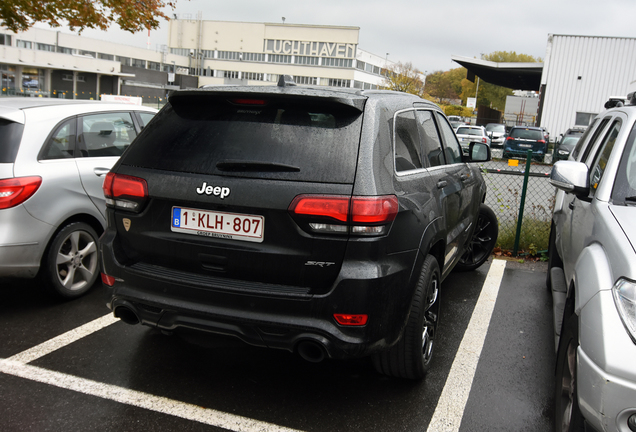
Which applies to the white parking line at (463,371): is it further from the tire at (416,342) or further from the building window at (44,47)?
the building window at (44,47)

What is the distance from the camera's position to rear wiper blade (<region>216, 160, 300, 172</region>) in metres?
2.80

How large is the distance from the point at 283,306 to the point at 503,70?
44.5 metres

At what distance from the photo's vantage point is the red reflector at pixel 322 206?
2.69 metres

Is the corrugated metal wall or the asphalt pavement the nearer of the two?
the asphalt pavement

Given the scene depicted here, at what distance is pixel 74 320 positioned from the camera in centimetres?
436

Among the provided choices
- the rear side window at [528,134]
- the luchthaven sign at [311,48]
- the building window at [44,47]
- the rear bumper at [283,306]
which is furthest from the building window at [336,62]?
the rear bumper at [283,306]

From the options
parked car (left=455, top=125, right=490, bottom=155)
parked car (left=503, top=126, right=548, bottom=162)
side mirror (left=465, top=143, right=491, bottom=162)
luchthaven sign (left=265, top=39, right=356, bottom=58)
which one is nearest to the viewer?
side mirror (left=465, top=143, right=491, bottom=162)

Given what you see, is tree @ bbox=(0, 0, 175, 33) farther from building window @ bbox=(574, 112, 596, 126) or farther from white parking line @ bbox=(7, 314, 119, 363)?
building window @ bbox=(574, 112, 596, 126)

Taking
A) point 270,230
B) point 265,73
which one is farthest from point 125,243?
point 265,73

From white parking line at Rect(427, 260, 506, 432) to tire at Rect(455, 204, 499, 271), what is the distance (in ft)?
1.88

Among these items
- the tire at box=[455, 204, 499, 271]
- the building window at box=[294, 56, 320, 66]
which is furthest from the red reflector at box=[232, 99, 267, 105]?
the building window at box=[294, 56, 320, 66]

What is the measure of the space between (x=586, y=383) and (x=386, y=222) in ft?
3.76

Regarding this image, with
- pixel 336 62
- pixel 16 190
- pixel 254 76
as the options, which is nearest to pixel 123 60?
pixel 254 76

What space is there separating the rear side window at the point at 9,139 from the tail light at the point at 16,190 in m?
0.18
